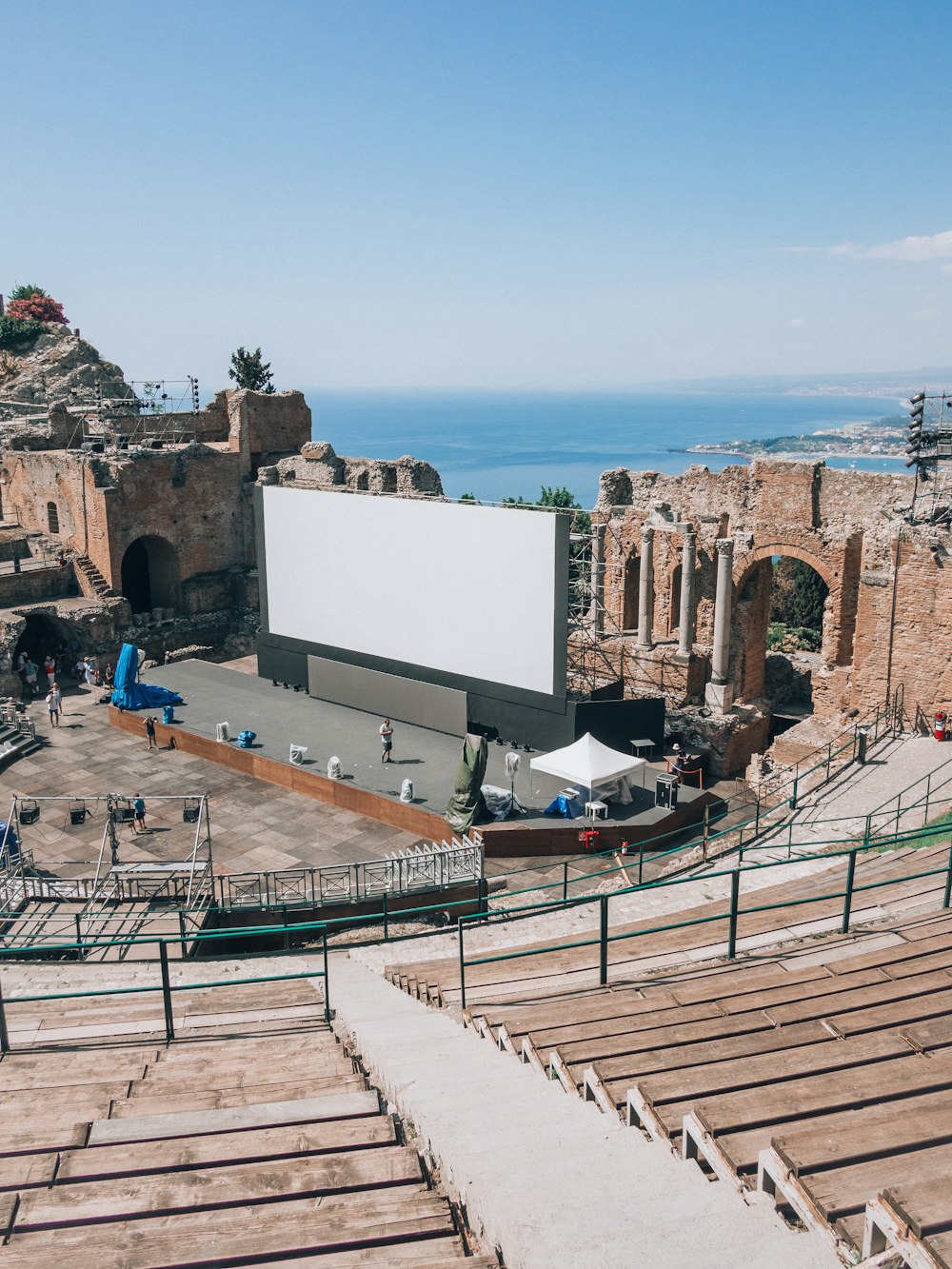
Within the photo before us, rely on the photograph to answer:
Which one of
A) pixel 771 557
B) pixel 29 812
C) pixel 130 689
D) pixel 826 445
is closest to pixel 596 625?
pixel 771 557

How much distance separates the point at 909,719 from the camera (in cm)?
2217

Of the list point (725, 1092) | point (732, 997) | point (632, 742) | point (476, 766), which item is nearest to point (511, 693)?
point (632, 742)

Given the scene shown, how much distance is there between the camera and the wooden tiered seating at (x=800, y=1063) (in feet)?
16.6

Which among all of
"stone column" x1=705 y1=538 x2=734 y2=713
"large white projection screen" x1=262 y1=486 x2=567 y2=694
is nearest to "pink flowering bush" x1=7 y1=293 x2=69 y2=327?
"large white projection screen" x1=262 y1=486 x2=567 y2=694

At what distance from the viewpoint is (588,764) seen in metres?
20.1

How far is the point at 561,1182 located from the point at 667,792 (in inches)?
609

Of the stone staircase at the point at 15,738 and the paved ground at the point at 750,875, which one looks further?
the stone staircase at the point at 15,738

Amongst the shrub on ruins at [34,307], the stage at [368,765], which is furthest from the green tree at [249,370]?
the stage at [368,765]

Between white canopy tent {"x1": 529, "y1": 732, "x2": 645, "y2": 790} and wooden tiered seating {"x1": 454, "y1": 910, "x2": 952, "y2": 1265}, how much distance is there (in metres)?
9.65

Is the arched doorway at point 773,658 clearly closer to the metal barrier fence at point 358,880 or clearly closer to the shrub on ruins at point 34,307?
the metal barrier fence at point 358,880

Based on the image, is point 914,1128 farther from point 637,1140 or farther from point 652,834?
point 652,834

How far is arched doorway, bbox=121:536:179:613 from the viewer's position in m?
36.8

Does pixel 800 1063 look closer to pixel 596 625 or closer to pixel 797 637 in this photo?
pixel 596 625

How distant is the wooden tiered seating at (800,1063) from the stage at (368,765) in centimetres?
895
